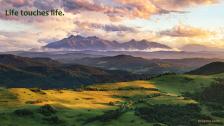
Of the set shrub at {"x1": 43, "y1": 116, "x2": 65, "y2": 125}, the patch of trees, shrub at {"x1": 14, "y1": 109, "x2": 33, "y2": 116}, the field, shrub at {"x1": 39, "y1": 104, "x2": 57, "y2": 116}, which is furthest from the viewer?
the patch of trees

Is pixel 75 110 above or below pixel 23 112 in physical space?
below

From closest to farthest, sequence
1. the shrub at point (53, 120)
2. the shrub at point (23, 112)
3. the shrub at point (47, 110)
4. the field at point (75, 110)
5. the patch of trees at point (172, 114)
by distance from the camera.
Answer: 1. the field at point (75, 110)
2. the shrub at point (53, 120)
3. the shrub at point (23, 112)
4. the shrub at point (47, 110)
5. the patch of trees at point (172, 114)

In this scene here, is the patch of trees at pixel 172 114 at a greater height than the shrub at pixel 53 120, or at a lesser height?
lesser

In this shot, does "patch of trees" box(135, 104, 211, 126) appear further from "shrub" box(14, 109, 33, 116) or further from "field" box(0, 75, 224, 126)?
"shrub" box(14, 109, 33, 116)

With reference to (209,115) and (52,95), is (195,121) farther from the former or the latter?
(52,95)

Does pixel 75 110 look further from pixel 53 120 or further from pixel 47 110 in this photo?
pixel 53 120

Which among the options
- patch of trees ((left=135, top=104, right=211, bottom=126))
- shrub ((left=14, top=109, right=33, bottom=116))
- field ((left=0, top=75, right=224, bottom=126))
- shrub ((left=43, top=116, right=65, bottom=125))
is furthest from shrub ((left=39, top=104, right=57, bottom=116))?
patch of trees ((left=135, top=104, right=211, bottom=126))

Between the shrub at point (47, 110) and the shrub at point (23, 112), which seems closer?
the shrub at point (23, 112)

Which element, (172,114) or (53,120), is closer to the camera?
(53,120)

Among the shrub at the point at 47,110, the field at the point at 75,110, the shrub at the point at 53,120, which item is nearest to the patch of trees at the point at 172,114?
the field at the point at 75,110

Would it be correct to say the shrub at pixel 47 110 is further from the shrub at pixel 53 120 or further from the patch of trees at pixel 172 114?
the patch of trees at pixel 172 114

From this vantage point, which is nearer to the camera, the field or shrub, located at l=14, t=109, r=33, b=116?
the field

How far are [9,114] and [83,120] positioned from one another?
75.0 feet

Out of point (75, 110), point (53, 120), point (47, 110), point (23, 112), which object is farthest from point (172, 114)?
point (23, 112)
